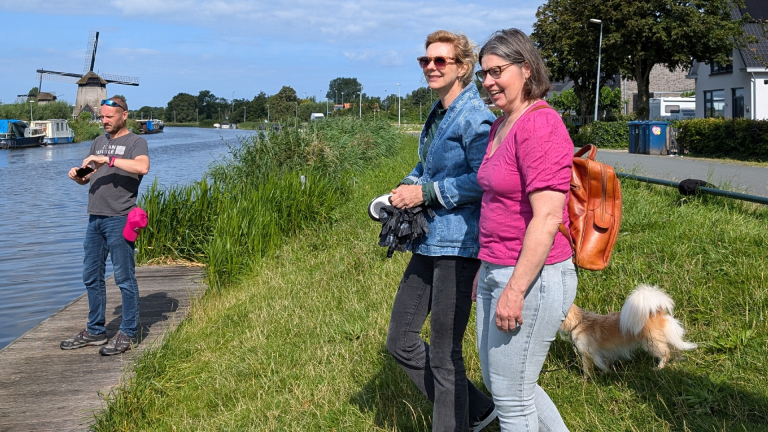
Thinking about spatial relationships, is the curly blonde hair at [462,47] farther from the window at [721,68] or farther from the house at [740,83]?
the window at [721,68]

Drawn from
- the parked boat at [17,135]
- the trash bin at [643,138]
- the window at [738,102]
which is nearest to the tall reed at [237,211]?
the trash bin at [643,138]

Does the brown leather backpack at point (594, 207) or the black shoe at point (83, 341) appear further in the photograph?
the black shoe at point (83, 341)

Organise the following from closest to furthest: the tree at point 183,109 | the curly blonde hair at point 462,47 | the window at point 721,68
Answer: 1. the curly blonde hair at point 462,47
2. the window at point 721,68
3. the tree at point 183,109

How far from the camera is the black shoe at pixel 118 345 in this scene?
5.44 metres

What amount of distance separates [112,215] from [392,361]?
92.3 inches

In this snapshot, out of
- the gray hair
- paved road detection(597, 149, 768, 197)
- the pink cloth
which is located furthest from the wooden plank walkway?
paved road detection(597, 149, 768, 197)

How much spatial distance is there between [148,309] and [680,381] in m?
4.89

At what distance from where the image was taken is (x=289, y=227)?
10.8 metres

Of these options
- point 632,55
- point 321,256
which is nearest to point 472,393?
point 321,256

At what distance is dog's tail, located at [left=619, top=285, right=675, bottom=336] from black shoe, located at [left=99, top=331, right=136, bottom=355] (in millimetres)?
3617

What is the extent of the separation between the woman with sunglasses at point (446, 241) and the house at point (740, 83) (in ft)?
115

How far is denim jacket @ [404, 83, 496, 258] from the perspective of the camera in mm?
3014

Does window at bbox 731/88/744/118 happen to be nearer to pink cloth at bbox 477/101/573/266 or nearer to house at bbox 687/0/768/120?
house at bbox 687/0/768/120

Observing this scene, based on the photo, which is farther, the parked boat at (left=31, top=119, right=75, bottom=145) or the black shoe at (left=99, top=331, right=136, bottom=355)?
the parked boat at (left=31, top=119, right=75, bottom=145)
